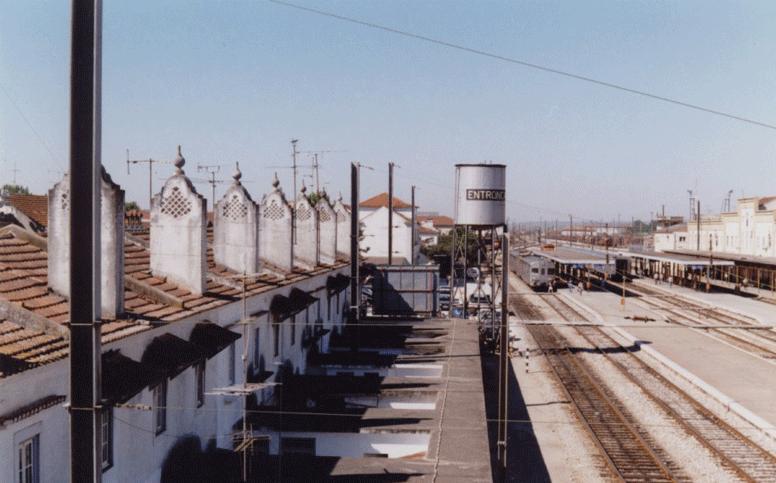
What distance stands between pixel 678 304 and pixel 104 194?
46.1 meters

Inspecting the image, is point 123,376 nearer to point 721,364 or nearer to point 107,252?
point 107,252

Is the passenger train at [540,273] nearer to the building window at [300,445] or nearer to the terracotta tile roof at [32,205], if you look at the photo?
the terracotta tile roof at [32,205]

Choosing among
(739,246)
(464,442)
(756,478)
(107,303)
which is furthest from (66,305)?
(739,246)

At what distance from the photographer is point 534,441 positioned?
816 inches

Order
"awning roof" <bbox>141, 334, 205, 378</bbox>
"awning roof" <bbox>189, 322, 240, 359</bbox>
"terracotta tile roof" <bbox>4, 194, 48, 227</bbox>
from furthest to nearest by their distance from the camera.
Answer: "terracotta tile roof" <bbox>4, 194, 48, 227</bbox>, "awning roof" <bbox>189, 322, 240, 359</bbox>, "awning roof" <bbox>141, 334, 205, 378</bbox>

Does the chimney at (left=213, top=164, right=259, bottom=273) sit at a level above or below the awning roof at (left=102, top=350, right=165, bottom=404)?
above

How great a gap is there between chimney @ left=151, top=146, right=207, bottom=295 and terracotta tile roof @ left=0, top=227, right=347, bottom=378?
0.26 meters

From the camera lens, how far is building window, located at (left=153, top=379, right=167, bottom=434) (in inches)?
470

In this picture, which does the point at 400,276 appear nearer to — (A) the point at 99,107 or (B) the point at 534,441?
(B) the point at 534,441

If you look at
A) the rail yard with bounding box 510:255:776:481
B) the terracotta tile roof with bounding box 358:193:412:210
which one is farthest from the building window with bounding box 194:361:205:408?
the terracotta tile roof with bounding box 358:193:412:210

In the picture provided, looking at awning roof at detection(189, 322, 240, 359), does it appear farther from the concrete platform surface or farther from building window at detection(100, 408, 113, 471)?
the concrete platform surface

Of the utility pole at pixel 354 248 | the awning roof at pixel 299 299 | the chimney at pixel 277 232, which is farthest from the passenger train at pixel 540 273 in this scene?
the awning roof at pixel 299 299

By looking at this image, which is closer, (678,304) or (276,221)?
(276,221)

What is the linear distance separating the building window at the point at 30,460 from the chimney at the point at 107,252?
9.35 feet
